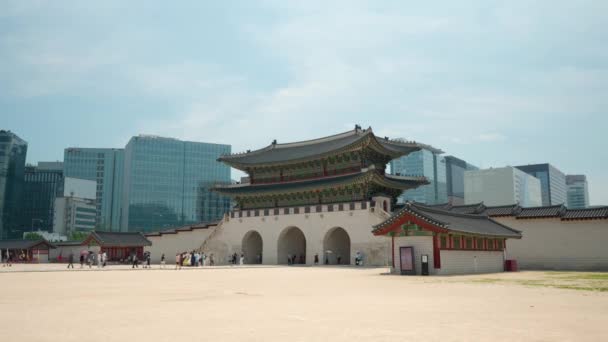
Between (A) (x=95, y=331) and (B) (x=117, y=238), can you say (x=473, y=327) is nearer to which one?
(A) (x=95, y=331)

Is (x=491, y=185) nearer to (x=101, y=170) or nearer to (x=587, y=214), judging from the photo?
(x=101, y=170)

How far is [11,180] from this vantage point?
17088 centimetres

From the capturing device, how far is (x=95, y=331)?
10016 millimetres

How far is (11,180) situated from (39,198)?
11.9m

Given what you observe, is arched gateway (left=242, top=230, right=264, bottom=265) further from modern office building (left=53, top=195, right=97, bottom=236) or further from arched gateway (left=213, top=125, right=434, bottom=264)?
modern office building (left=53, top=195, right=97, bottom=236)

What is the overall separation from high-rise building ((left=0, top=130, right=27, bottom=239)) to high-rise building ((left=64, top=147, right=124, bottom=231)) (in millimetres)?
16088

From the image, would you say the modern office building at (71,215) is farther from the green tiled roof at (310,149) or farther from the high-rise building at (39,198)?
the green tiled roof at (310,149)

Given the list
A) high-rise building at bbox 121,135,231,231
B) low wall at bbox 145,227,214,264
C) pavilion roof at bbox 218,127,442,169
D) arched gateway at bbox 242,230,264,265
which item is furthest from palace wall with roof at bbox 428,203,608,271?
high-rise building at bbox 121,135,231,231

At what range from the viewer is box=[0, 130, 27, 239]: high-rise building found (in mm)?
165750

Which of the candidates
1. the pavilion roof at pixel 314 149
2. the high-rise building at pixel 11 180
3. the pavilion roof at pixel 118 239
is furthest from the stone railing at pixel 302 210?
the high-rise building at pixel 11 180

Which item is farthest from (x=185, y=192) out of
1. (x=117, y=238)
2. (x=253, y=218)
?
(x=253, y=218)

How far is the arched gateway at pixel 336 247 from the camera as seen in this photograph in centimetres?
5451

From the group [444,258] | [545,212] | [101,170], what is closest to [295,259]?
[545,212]

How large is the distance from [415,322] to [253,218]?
50.6m
